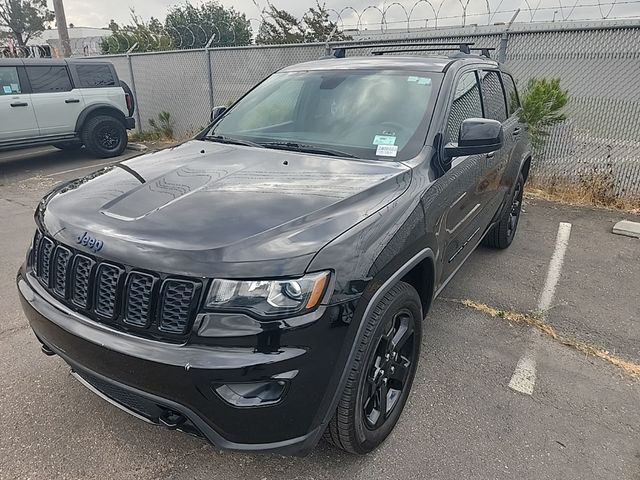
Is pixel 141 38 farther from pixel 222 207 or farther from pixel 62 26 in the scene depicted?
pixel 222 207

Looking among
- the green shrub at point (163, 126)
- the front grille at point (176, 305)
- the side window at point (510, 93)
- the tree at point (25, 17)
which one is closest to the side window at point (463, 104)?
the side window at point (510, 93)

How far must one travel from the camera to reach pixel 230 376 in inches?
66.4

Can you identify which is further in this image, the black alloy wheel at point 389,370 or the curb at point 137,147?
the curb at point 137,147

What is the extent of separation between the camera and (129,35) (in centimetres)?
1911

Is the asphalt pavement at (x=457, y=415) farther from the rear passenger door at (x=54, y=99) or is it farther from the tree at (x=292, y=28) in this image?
the tree at (x=292, y=28)

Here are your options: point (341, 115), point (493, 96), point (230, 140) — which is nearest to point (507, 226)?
point (493, 96)

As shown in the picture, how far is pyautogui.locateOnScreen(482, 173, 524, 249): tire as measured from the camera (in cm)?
475

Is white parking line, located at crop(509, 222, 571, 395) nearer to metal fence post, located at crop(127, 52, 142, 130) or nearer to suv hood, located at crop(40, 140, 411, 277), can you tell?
suv hood, located at crop(40, 140, 411, 277)

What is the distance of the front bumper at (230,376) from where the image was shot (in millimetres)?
1704

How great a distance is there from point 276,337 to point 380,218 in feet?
2.44

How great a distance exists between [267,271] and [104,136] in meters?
9.46

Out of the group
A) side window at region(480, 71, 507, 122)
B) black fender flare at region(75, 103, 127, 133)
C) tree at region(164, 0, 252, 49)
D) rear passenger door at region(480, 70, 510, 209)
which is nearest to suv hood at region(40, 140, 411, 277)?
rear passenger door at region(480, 70, 510, 209)

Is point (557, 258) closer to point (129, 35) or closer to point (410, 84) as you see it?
point (410, 84)

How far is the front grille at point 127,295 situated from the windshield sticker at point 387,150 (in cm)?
142
